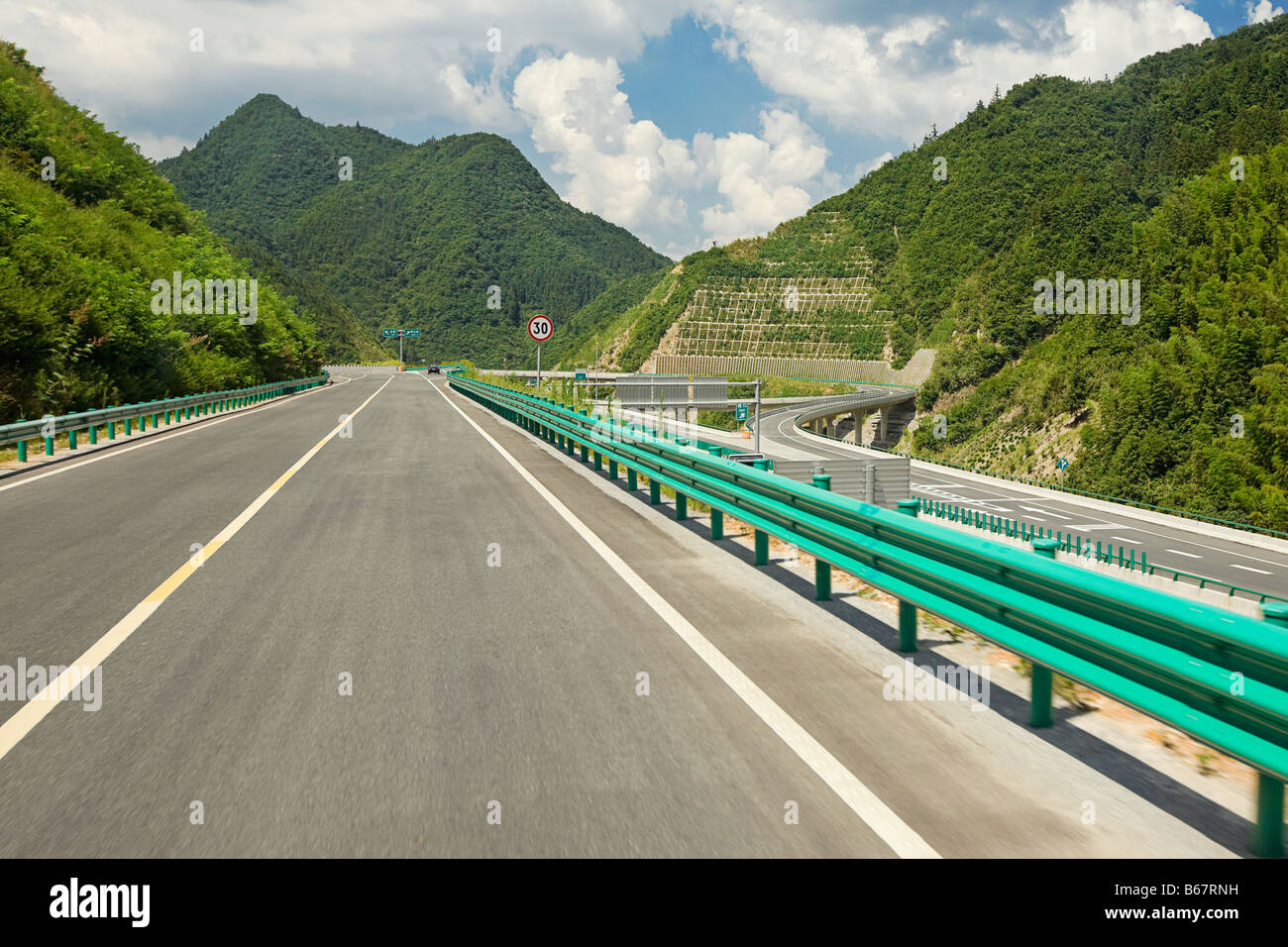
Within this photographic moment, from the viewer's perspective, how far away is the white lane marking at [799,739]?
3.44 metres

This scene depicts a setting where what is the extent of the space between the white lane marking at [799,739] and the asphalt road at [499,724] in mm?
16

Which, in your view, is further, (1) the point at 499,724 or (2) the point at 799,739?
(1) the point at 499,724

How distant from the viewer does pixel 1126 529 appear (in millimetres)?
47312

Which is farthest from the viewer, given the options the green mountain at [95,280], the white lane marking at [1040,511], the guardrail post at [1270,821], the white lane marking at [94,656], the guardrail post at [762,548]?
the white lane marking at [1040,511]

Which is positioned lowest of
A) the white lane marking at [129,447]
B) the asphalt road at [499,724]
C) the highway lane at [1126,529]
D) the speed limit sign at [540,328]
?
the highway lane at [1126,529]

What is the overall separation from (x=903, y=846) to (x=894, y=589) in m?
2.62

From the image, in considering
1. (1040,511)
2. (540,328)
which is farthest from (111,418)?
(1040,511)

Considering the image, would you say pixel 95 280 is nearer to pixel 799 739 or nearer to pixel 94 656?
pixel 94 656

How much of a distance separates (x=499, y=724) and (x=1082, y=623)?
9.13 ft

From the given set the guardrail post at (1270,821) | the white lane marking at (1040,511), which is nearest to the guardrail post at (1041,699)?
the guardrail post at (1270,821)

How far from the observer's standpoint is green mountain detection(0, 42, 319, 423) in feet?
83.1

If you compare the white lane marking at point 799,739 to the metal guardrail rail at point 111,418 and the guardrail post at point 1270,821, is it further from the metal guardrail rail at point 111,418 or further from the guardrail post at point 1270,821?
the metal guardrail rail at point 111,418
